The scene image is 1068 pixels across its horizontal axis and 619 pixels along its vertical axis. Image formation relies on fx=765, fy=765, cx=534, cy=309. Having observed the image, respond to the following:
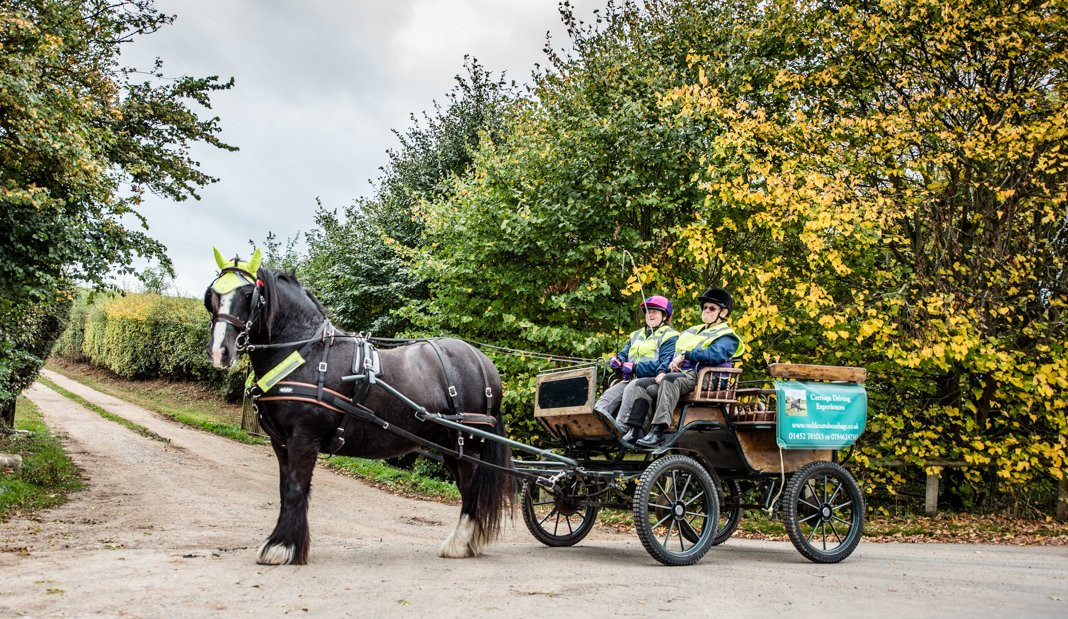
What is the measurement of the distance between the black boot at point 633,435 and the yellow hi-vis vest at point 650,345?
712mm

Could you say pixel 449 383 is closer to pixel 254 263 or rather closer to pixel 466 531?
pixel 466 531

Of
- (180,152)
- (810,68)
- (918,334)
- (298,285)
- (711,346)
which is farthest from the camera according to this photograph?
(180,152)

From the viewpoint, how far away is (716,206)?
37.4 ft

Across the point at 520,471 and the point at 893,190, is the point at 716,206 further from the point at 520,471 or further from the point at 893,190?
the point at 520,471

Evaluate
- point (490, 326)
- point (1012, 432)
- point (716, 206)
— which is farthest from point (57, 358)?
point (1012, 432)

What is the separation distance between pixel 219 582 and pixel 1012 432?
10.9 m

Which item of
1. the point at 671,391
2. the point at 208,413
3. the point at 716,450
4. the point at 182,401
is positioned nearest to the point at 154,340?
the point at 182,401

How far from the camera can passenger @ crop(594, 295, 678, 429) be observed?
6840 mm

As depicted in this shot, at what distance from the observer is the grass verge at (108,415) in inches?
789

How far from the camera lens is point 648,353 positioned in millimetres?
6965

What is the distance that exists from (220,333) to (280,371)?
54cm

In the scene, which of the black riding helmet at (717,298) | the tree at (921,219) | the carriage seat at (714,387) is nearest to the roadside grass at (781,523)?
the tree at (921,219)

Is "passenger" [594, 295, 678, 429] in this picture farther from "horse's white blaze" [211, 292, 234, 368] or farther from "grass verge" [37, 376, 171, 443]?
"grass verge" [37, 376, 171, 443]

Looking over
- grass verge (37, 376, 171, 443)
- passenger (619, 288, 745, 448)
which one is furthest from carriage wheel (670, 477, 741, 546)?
grass verge (37, 376, 171, 443)
